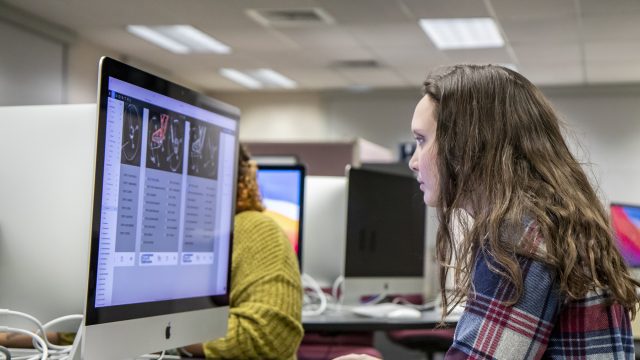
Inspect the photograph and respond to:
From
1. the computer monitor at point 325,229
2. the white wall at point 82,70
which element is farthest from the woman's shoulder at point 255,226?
the white wall at point 82,70

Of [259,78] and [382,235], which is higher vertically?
[259,78]

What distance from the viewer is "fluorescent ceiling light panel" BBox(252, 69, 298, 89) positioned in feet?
27.0

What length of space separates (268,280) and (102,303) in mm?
537

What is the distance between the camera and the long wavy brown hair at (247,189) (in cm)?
181

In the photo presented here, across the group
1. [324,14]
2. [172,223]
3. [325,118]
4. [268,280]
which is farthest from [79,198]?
[325,118]

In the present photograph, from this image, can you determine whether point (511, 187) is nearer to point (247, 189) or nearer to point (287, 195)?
point (247, 189)

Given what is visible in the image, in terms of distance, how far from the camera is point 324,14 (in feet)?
18.8

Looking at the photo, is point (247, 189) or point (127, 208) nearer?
point (127, 208)

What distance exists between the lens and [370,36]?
6418 millimetres

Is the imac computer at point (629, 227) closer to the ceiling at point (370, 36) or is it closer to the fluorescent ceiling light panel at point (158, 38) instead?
the ceiling at point (370, 36)

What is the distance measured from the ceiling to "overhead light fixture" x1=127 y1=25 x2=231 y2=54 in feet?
0.36

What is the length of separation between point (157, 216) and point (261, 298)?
0.42 metres

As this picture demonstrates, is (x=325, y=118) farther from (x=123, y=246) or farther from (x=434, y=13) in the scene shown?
(x=123, y=246)

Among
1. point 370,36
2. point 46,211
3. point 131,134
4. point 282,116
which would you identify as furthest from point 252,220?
point 282,116
